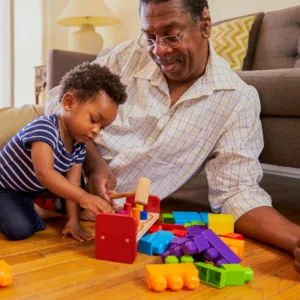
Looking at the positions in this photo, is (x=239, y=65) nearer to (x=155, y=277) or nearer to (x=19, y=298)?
(x=155, y=277)

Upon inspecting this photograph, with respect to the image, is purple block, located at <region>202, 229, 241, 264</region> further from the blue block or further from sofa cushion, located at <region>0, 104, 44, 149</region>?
sofa cushion, located at <region>0, 104, 44, 149</region>

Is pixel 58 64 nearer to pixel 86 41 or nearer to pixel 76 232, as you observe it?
pixel 86 41

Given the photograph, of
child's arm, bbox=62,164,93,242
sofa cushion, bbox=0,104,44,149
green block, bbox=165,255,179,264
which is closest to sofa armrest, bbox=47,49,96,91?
sofa cushion, bbox=0,104,44,149

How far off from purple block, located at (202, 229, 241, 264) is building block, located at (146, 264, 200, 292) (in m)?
0.10

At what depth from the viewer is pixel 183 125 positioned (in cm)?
134

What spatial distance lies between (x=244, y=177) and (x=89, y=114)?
1.60 feet

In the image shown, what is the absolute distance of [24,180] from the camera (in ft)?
3.92

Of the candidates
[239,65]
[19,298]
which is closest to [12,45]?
[239,65]

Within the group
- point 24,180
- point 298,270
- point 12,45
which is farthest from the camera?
point 12,45

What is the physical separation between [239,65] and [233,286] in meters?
1.52

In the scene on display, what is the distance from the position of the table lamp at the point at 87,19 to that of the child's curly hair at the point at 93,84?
2036 millimetres

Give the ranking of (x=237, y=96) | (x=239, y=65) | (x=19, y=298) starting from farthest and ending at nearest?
(x=239, y=65), (x=237, y=96), (x=19, y=298)

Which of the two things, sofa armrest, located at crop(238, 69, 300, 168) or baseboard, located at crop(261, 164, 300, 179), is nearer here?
sofa armrest, located at crop(238, 69, 300, 168)

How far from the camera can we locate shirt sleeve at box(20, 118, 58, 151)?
3.63 ft
